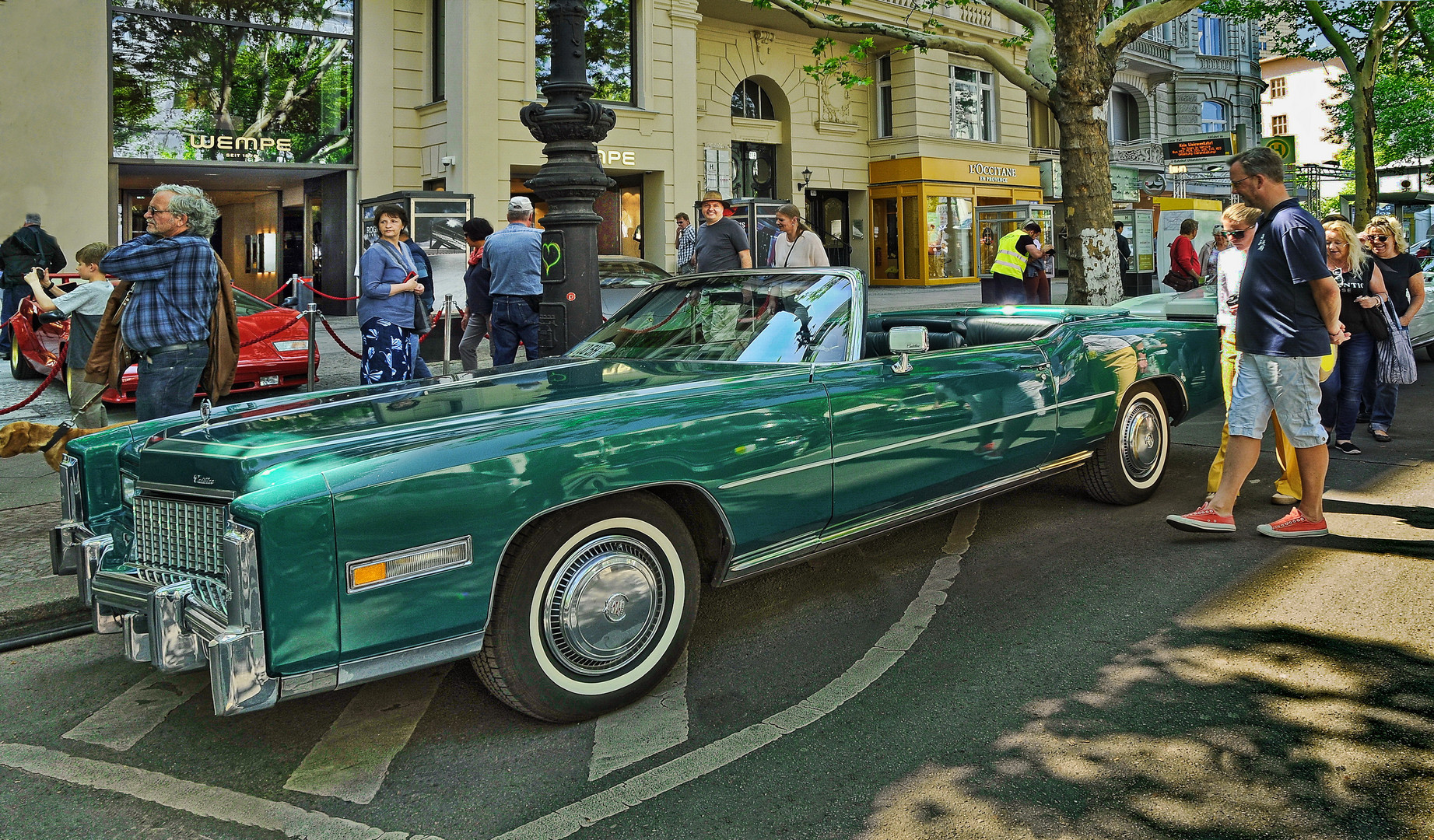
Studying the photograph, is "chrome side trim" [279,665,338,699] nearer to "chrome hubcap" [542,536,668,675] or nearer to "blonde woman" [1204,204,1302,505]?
"chrome hubcap" [542,536,668,675]

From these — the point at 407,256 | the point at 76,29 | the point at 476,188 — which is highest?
the point at 76,29

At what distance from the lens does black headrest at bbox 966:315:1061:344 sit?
5.65 metres

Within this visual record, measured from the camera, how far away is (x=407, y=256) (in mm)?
7742

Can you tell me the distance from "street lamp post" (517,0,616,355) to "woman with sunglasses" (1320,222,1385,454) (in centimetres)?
485

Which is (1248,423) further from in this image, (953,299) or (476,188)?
(953,299)

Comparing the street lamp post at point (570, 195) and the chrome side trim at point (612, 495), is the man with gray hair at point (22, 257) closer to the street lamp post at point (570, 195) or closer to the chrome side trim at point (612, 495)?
the street lamp post at point (570, 195)

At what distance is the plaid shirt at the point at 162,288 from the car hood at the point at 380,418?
1818 mm

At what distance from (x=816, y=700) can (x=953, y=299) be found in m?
21.4

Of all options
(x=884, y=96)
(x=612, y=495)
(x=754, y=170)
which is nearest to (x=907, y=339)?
(x=612, y=495)

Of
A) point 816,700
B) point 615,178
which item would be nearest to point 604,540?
point 816,700

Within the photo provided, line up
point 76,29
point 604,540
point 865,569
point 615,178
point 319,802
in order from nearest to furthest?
point 319,802, point 604,540, point 865,569, point 76,29, point 615,178

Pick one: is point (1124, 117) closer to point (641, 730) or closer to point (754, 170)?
point (754, 170)

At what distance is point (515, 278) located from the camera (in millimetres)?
8117

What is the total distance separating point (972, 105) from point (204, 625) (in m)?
30.0
